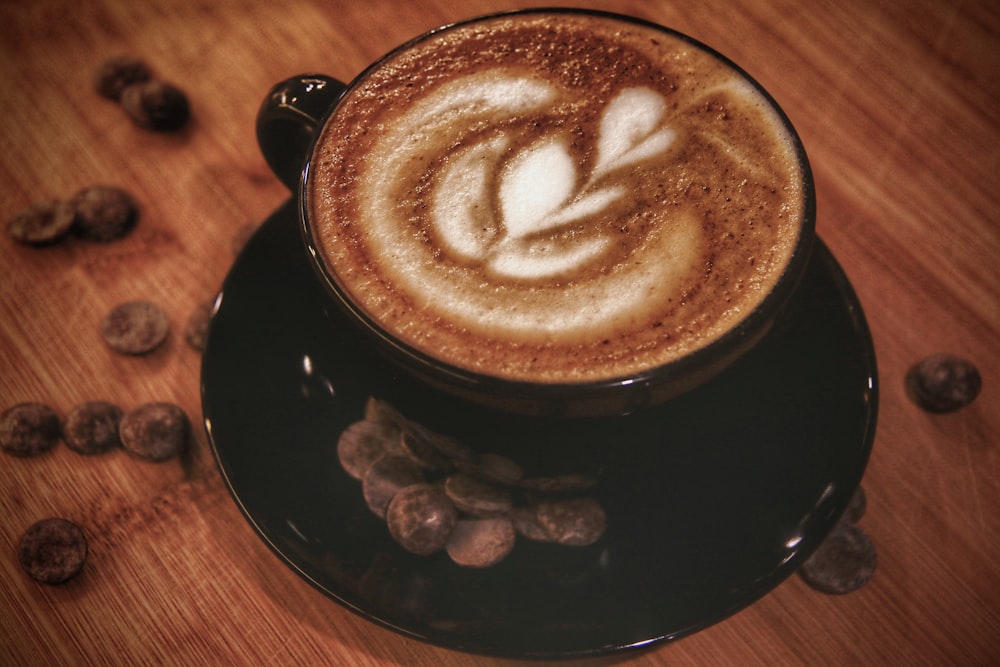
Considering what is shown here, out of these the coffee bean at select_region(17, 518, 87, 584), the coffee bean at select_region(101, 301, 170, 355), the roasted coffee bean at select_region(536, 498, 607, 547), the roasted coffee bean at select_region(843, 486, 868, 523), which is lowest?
the coffee bean at select_region(17, 518, 87, 584)

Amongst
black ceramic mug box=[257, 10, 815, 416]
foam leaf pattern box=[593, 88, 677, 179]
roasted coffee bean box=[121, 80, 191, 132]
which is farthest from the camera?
roasted coffee bean box=[121, 80, 191, 132]

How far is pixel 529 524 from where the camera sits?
853 mm

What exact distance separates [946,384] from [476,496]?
0.55 meters

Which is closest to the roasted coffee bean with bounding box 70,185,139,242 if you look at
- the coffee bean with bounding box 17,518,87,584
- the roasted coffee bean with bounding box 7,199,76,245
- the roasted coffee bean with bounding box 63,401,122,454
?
the roasted coffee bean with bounding box 7,199,76,245

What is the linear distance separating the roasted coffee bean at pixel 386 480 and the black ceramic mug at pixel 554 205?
0.70 ft

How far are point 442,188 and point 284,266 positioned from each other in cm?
30

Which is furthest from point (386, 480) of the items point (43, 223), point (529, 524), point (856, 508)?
point (43, 223)

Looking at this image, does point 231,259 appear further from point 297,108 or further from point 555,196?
point 555,196

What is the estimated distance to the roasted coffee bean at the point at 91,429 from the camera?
3.09ft

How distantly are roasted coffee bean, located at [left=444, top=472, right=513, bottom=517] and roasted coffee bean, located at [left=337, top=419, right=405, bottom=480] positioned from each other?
0.07m

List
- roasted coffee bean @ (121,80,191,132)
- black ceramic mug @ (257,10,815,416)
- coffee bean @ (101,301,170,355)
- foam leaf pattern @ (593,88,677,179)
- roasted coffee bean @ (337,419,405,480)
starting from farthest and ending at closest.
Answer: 1. roasted coffee bean @ (121,80,191,132)
2. coffee bean @ (101,301,170,355)
3. roasted coffee bean @ (337,419,405,480)
4. foam leaf pattern @ (593,88,677,179)
5. black ceramic mug @ (257,10,815,416)

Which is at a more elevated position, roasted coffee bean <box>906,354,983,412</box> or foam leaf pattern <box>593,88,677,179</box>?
foam leaf pattern <box>593,88,677,179</box>

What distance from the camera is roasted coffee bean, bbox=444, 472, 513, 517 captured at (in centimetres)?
85

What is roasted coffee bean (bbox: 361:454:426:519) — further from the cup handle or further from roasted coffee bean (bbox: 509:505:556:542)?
the cup handle
